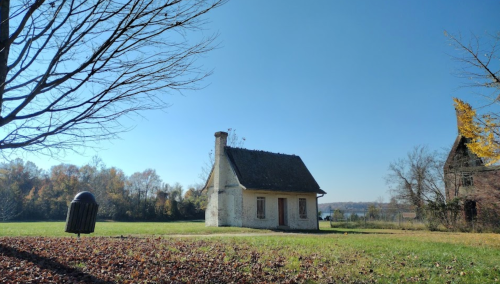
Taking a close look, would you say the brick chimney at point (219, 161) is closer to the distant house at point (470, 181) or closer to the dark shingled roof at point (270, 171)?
the dark shingled roof at point (270, 171)

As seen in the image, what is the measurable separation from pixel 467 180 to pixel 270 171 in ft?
50.5

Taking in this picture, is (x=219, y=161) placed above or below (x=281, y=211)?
above

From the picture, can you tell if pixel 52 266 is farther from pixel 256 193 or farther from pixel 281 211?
pixel 281 211

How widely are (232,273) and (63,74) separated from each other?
15.6ft

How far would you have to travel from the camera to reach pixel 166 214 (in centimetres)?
4575

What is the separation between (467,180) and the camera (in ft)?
89.9

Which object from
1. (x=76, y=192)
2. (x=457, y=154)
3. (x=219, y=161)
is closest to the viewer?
(x=219, y=161)

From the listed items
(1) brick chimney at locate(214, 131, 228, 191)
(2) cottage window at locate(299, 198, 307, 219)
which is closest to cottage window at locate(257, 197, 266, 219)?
(1) brick chimney at locate(214, 131, 228, 191)

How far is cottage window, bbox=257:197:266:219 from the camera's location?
24422mm

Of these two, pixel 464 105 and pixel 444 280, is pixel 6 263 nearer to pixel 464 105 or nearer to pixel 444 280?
pixel 444 280

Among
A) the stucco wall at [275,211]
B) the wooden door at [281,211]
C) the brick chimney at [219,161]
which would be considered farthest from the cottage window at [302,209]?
the brick chimney at [219,161]

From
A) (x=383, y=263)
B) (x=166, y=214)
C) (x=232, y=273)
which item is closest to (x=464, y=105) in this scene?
(x=383, y=263)

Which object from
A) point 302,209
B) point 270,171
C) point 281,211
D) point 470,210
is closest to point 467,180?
point 470,210

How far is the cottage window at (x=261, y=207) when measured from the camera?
2442 centimetres
